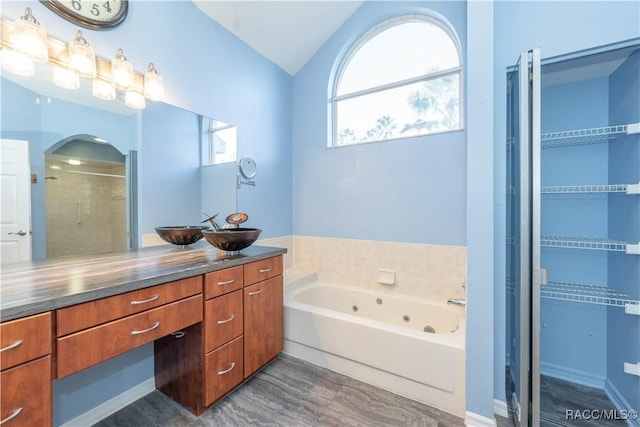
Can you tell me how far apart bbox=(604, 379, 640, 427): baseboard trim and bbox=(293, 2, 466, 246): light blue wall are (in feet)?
4.07

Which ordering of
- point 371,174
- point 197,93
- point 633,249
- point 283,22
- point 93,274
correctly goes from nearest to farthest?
point 93,274 → point 633,249 → point 197,93 → point 283,22 → point 371,174

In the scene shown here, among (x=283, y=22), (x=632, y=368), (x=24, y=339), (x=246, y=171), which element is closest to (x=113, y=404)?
(x=24, y=339)

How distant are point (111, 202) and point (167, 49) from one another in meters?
1.18

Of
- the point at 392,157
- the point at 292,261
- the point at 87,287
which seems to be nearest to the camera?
the point at 87,287

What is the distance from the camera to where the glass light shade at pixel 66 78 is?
4.50 feet

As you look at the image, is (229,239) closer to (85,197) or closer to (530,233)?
(85,197)

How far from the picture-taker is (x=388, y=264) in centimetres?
244

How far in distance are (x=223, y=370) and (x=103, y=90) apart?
1.87m

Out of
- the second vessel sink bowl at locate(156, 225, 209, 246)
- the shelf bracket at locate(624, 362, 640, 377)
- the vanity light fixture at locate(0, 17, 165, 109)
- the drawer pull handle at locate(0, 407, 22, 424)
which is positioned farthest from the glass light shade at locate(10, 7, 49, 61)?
the shelf bracket at locate(624, 362, 640, 377)

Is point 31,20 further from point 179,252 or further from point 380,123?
point 380,123

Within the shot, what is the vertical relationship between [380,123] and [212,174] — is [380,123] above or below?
above

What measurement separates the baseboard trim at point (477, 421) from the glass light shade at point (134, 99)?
2.79m

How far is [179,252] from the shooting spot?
1722 millimetres

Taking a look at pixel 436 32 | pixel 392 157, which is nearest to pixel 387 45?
pixel 436 32
